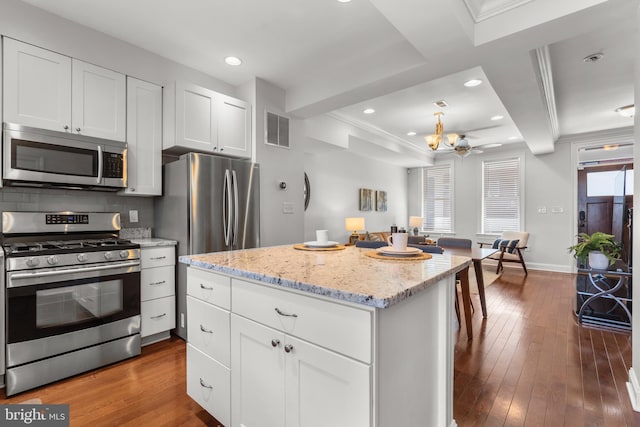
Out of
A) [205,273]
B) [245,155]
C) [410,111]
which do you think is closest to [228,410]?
[205,273]

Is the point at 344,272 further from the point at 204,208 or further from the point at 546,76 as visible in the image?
the point at 546,76

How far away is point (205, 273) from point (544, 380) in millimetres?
2350

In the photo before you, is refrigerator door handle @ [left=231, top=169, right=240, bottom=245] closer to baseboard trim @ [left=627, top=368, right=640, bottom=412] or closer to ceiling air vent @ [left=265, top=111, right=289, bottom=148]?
ceiling air vent @ [left=265, top=111, right=289, bottom=148]

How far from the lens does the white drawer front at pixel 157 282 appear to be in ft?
8.61

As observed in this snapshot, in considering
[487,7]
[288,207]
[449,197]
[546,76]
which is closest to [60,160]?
[288,207]

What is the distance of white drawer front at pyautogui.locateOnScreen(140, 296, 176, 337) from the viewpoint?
2.63 meters

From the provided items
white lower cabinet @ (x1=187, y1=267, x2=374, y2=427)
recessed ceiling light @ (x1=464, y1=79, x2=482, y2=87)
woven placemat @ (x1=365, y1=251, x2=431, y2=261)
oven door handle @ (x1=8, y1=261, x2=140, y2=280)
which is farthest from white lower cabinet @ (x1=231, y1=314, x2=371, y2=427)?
recessed ceiling light @ (x1=464, y1=79, x2=482, y2=87)

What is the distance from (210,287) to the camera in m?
1.58

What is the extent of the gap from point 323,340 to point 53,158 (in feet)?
8.28

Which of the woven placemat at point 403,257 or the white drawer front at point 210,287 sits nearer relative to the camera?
the white drawer front at point 210,287

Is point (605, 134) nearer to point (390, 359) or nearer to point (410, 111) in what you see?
point (410, 111)

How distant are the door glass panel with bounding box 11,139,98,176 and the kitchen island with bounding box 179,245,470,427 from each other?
1516 millimetres

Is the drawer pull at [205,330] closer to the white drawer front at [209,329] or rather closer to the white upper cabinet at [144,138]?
the white drawer front at [209,329]

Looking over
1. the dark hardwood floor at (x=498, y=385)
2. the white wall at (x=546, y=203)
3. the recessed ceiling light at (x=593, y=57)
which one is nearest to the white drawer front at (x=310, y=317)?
the dark hardwood floor at (x=498, y=385)
